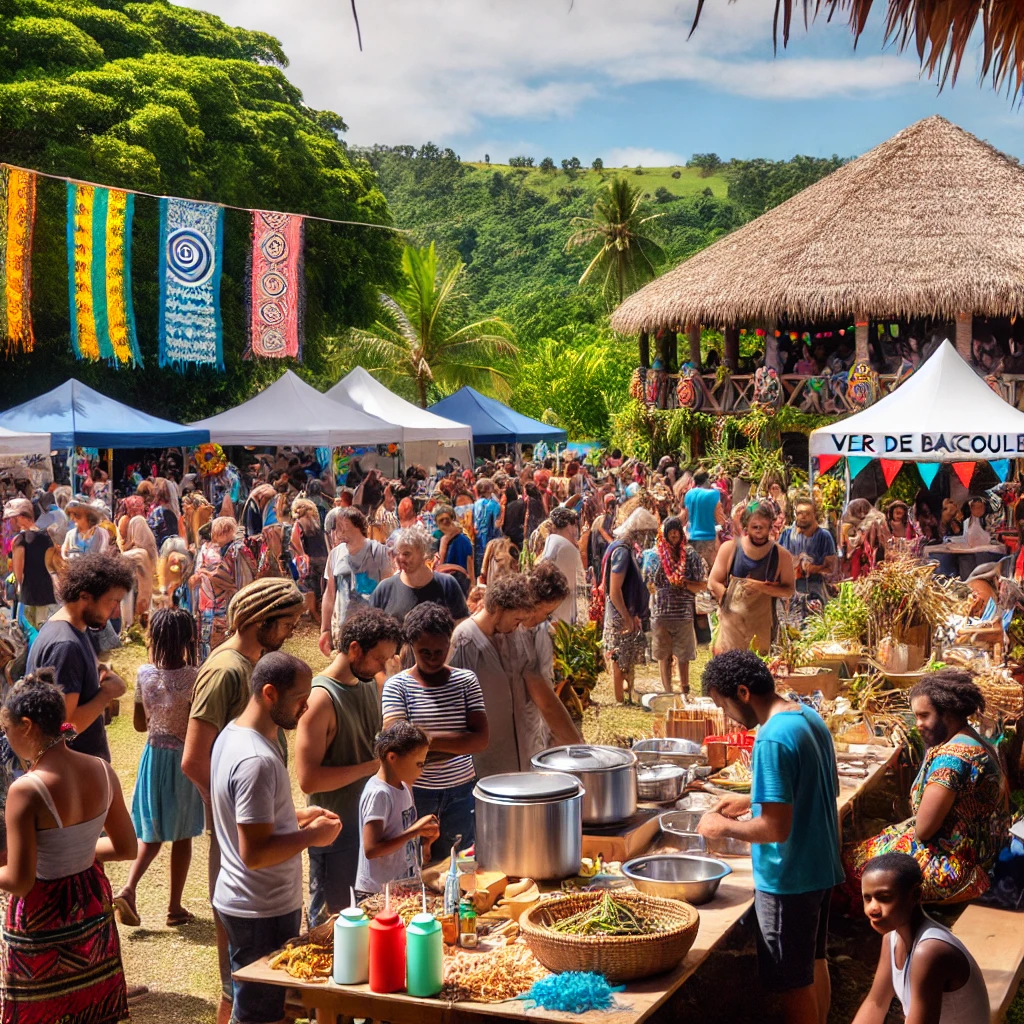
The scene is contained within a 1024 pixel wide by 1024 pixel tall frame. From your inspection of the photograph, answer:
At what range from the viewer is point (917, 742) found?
20.7ft

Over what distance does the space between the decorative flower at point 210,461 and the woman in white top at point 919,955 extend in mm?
18352

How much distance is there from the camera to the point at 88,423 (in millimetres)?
16094

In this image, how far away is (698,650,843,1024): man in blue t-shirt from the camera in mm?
3867

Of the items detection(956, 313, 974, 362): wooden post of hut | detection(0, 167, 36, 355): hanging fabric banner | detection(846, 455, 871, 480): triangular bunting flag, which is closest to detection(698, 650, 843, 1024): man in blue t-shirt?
detection(846, 455, 871, 480): triangular bunting flag

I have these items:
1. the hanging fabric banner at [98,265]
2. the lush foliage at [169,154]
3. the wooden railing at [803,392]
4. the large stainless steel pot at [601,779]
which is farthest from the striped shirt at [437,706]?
the lush foliage at [169,154]

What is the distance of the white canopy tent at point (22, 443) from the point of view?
13982 mm

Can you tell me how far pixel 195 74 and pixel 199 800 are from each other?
26637 millimetres

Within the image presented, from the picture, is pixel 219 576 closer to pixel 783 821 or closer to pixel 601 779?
pixel 601 779

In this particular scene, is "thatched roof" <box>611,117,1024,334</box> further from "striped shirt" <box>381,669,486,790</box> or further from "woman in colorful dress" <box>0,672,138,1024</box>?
"woman in colorful dress" <box>0,672,138,1024</box>

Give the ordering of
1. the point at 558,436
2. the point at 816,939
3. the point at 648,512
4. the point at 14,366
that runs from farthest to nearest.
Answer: the point at 14,366 < the point at 558,436 < the point at 648,512 < the point at 816,939

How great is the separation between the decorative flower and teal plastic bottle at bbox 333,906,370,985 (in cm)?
1784

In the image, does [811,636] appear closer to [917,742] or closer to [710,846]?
[917,742]

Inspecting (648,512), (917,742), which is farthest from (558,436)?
(917,742)

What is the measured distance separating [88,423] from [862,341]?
Result: 14079 millimetres
